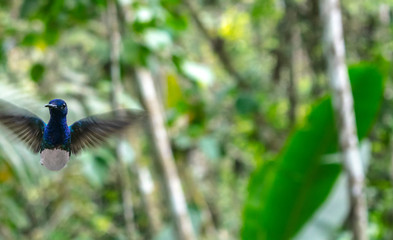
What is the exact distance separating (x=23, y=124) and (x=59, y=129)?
0.06m

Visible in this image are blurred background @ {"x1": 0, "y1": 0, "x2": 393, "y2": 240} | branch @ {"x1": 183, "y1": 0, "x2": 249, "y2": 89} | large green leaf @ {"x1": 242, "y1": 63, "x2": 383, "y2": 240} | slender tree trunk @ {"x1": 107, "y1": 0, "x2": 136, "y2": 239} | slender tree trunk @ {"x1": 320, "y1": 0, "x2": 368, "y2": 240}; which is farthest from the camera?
branch @ {"x1": 183, "y1": 0, "x2": 249, "y2": 89}

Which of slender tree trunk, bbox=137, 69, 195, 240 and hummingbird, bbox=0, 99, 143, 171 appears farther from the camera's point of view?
slender tree trunk, bbox=137, 69, 195, 240

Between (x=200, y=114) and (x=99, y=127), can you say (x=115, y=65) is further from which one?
(x=200, y=114)

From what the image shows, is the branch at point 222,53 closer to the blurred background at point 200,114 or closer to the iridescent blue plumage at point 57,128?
the blurred background at point 200,114

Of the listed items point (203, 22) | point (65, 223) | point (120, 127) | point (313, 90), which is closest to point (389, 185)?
point (313, 90)

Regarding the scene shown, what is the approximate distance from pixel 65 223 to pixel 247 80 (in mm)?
2561

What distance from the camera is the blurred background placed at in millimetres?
2309

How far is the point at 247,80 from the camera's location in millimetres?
5309

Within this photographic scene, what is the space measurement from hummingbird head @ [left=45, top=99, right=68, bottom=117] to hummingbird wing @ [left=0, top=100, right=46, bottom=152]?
0.12ft

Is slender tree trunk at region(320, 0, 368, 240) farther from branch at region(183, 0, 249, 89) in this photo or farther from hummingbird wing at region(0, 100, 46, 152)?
branch at region(183, 0, 249, 89)

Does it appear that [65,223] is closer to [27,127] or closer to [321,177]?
[321,177]

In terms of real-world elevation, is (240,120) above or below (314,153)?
above

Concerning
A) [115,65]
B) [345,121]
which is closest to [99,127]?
[115,65]

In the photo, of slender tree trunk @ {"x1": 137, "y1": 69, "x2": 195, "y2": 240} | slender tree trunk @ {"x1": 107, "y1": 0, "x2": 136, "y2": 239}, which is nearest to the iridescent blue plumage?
slender tree trunk @ {"x1": 107, "y1": 0, "x2": 136, "y2": 239}
